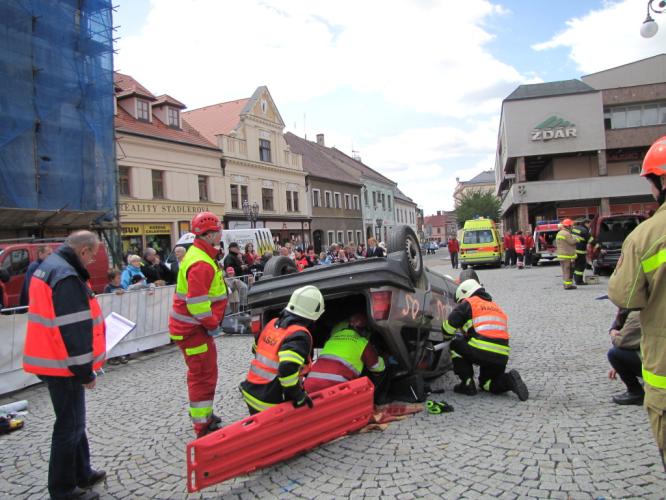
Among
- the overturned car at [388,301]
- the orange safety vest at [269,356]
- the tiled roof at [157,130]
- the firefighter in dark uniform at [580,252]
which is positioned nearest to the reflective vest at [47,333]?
the orange safety vest at [269,356]

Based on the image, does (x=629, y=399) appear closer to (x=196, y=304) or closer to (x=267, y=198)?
(x=196, y=304)

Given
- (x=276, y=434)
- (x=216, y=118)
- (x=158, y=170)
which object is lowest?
(x=276, y=434)

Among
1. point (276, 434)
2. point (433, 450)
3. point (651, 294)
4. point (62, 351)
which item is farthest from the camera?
point (433, 450)

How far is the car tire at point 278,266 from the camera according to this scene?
5617mm

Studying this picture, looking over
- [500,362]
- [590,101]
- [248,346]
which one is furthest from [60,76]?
[590,101]

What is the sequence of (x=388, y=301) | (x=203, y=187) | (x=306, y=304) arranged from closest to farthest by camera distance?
(x=306, y=304) → (x=388, y=301) → (x=203, y=187)

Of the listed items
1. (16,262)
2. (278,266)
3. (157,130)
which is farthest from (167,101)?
(278,266)

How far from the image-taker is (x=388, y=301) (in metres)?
4.39

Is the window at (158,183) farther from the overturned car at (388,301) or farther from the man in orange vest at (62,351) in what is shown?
the man in orange vest at (62,351)

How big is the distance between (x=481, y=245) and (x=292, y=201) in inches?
584

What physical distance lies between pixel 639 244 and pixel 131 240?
22286mm

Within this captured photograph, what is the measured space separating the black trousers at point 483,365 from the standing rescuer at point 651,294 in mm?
2513

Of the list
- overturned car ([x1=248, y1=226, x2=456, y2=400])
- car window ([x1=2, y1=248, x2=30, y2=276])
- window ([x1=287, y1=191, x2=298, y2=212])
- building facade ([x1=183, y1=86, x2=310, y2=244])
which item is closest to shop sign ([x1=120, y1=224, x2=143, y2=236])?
building facade ([x1=183, y1=86, x2=310, y2=244])

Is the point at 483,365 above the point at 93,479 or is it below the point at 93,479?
above
